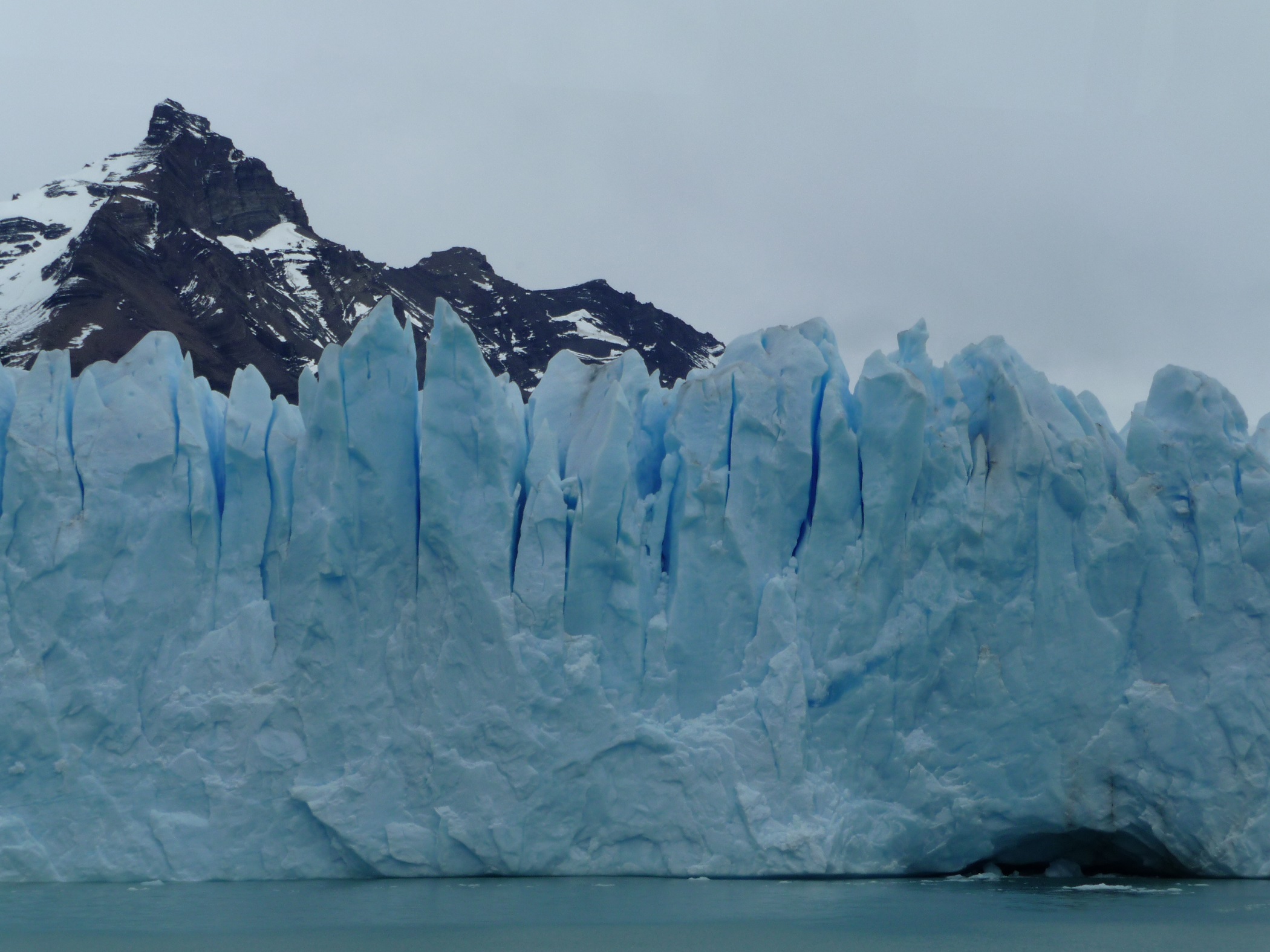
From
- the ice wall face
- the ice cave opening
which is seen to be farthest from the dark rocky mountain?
the ice cave opening

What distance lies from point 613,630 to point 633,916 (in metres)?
3.07

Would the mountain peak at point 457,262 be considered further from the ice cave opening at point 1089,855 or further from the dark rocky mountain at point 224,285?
the ice cave opening at point 1089,855

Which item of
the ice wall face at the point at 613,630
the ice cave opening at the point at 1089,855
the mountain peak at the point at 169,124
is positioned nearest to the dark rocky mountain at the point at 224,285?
the mountain peak at the point at 169,124

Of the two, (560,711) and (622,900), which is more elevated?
(560,711)

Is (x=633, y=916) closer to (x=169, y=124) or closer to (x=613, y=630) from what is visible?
(x=613, y=630)

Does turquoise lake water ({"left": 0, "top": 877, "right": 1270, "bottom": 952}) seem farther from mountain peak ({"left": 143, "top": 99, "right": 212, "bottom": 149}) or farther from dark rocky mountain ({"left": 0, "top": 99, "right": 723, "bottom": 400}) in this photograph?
mountain peak ({"left": 143, "top": 99, "right": 212, "bottom": 149})

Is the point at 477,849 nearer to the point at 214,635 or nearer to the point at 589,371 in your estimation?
the point at 214,635

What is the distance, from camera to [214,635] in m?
11.9

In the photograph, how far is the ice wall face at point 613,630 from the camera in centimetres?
1161

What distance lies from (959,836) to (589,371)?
5914mm

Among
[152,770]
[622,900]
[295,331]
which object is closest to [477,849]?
[622,900]

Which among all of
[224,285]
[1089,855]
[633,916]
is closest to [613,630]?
[633,916]

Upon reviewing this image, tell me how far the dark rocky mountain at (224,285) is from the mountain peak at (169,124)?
0.18 ft

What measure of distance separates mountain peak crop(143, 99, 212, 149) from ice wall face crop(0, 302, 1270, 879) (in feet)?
107
